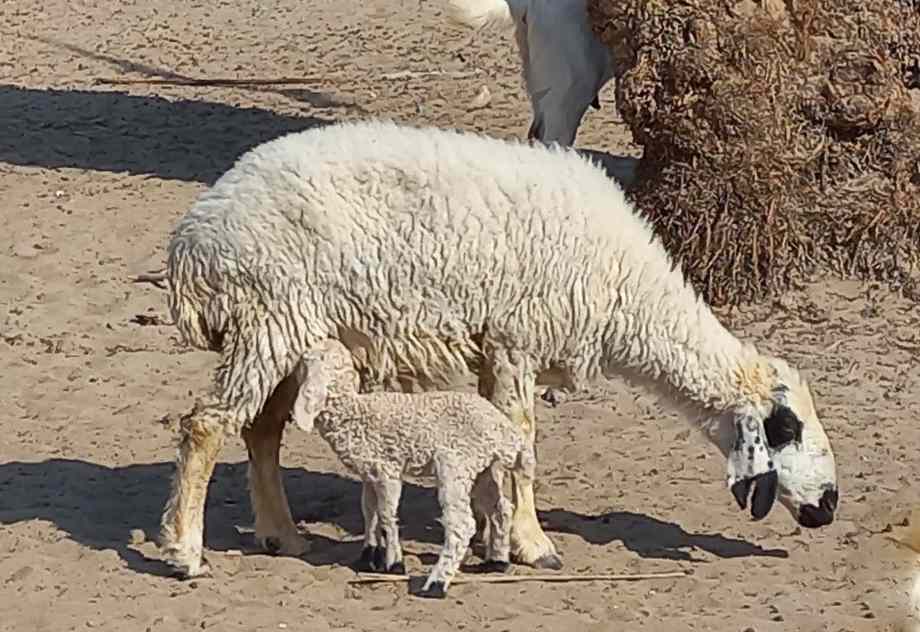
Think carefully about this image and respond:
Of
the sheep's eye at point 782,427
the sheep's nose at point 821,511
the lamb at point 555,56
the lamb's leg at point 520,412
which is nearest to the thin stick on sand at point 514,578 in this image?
the lamb's leg at point 520,412

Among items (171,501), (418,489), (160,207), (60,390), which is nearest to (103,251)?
(160,207)

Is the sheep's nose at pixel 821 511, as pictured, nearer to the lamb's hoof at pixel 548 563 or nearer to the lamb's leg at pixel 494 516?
the lamb's hoof at pixel 548 563

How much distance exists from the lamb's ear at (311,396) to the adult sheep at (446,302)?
0.40 feet

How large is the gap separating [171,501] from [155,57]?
9.70 metres

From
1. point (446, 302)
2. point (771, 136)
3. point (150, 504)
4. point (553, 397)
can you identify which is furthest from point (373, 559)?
point (771, 136)

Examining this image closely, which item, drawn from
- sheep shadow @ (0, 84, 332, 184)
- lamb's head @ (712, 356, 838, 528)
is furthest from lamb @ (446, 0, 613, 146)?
lamb's head @ (712, 356, 838, 528)

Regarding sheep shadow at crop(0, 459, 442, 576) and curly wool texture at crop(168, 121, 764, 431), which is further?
sheep shadow at crop(0, 459, 442, 576)

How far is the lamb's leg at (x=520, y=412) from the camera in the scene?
680cm

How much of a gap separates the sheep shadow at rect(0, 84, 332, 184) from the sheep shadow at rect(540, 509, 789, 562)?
18.6 ft

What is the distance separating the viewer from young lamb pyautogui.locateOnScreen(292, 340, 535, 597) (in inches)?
255

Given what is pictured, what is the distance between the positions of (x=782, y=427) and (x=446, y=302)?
126cm

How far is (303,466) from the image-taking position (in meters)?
8.10

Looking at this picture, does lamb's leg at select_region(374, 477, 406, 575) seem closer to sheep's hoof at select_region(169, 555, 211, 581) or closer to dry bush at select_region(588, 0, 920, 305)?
sheep's hoof at select_region(169, 555, 211, 581)

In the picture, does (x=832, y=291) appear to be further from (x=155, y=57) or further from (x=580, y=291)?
(x=155, y=57)
